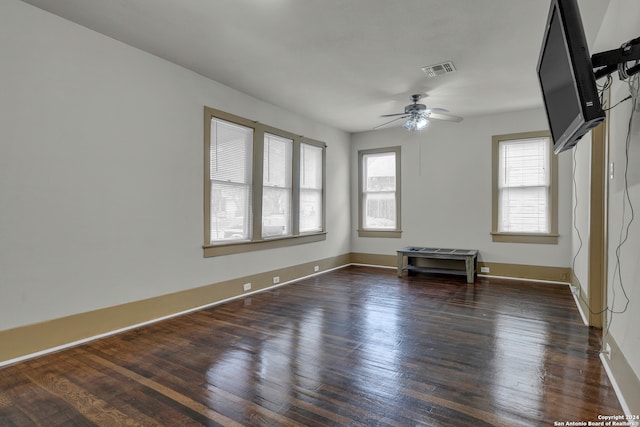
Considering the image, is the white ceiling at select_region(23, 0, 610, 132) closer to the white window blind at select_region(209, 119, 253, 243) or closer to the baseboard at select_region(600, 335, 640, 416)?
the white window blind at select_region(209, 119, 253, 243)

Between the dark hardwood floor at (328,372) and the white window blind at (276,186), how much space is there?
5.58ft

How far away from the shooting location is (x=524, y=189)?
19.3 feet

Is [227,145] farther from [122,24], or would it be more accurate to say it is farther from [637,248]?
[637,248]

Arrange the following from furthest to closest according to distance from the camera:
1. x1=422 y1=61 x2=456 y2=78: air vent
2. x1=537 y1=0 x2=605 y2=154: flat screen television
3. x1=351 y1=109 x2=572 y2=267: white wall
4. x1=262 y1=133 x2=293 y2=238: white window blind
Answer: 1. x1=351 y1=109 x2=572 y2=267: white wall
2. x1=262 y1=133 x2=293 y2=238: white window blind
3. x1=422 y1=61 x2=456 y2=78: air vent
4. x1=537 y1=0 x2=605 y2=154: flat screen television

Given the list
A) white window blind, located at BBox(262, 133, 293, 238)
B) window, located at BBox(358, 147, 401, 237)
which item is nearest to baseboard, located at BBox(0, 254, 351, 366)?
white window blind, located at BBox(262, 133, 293, 238)

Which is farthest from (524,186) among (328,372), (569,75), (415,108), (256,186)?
(328,372)

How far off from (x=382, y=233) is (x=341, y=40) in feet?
14.8

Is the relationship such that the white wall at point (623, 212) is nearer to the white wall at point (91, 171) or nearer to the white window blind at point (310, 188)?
the white wall at point (91, 171)

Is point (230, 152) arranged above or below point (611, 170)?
above

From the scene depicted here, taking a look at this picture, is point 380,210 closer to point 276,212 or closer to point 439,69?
point 276,212

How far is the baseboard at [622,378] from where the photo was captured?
6.08 ft

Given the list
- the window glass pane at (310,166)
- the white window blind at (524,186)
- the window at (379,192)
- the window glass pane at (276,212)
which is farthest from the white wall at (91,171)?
the white window blind at (524,186)

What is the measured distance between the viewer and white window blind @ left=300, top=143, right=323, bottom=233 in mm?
6238

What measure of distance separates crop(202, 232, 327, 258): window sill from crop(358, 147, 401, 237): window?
1259mm
